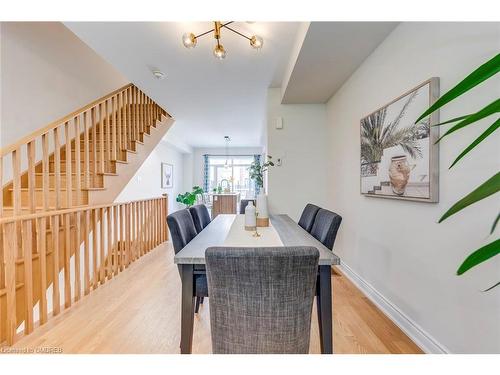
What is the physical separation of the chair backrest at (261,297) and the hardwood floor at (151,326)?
0.74 m

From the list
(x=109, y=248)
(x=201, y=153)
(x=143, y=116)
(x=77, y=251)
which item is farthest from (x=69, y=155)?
(x=201, y=153)

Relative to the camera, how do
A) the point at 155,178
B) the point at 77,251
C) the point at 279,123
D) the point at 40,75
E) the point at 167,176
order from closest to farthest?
the point at 77,251 → the point at 40,75 → the point at 279,123 → the point at 155,178 → the point at 167,176

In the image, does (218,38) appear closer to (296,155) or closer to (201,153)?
(296,155)

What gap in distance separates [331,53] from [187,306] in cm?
231

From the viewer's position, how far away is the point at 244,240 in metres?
1.72

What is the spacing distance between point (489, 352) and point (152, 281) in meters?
2.78

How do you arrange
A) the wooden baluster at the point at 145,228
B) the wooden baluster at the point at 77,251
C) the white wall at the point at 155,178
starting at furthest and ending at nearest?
1. the white wall at the point at 155,178
2. the wooden baluster at the point at 145,228
3. the wooden baluster at the point at 77,251

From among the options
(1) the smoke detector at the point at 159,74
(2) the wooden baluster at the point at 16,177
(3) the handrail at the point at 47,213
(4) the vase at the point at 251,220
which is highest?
(1) the smoke detector at the point at 159,74

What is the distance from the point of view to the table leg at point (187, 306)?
140 centimetres

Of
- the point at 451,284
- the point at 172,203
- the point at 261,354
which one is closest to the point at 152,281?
the point at 261,354

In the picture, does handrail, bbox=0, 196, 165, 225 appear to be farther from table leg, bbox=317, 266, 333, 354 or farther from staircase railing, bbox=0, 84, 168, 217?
table leg, bbox=317, 266, 333, 354

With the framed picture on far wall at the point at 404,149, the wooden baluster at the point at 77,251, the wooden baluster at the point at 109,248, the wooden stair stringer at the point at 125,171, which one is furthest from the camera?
the wooden stair stringer at the point at 125,171

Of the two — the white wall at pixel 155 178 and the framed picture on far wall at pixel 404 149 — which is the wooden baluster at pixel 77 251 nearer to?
the white wall at pixel 155 178

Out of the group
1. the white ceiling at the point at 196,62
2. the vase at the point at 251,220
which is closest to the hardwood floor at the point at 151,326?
the vase at the point at 251,220
